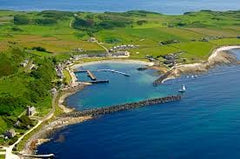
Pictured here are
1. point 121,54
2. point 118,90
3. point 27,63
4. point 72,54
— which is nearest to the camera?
point 118,90

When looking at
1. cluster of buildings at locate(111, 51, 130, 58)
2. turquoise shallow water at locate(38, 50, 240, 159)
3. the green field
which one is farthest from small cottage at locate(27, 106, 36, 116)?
cluster of buildings at locate(111, 51, 130, 58)

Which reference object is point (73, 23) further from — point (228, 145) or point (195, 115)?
point (228, 145)

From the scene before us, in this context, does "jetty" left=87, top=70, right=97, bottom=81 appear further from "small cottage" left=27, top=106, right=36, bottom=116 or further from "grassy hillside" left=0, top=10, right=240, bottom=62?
"small cottage" left=27, top=106, right=36, bottom=116

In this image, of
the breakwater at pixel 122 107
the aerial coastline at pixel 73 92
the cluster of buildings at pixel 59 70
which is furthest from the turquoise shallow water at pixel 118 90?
the cluster of buildings at pixel 59 70

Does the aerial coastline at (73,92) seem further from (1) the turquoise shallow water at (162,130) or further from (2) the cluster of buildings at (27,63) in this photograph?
(2) the cluster of buildings at (27,63)

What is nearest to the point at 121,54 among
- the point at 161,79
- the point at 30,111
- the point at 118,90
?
the point at 161,79

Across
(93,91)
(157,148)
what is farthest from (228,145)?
(93,91)

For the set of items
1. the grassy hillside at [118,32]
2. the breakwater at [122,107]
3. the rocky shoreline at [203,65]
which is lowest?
the breakwater at [122,107]

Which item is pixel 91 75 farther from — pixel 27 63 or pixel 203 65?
pixel 203 65
